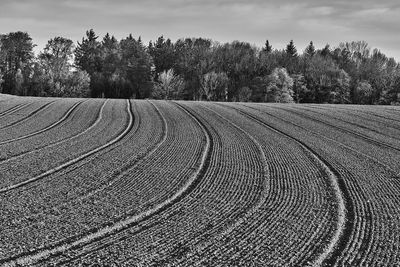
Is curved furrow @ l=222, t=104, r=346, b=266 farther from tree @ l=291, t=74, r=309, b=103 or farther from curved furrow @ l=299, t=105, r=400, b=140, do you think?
tree @ l=291, t=74, r=309, b=103

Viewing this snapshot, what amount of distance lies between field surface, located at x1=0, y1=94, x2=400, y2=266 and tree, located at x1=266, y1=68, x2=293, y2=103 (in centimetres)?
4639

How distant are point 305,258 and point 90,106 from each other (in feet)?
109

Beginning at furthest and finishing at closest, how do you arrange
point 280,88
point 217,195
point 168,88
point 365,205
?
point 168,88 < point 280,88 < point 217,195 < point 365,205

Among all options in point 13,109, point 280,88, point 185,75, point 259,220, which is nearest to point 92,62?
point 185,75

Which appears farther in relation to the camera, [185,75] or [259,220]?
A: [185,75]

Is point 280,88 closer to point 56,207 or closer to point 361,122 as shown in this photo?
point 361,122

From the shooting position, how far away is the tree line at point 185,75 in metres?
76.9

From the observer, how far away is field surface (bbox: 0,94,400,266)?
1014 cm

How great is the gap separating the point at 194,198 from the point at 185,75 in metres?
74.2

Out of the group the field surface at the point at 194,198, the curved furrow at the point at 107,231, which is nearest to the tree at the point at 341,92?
the field surface at the point at 194,198

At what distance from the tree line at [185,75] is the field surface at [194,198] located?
50863 millimetres

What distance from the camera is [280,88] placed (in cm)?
7619

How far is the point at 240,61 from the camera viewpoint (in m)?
92.0

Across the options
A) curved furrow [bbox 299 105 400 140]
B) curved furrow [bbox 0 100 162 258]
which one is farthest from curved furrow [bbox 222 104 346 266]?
curved furrow [bbox 299 105 400 140]
